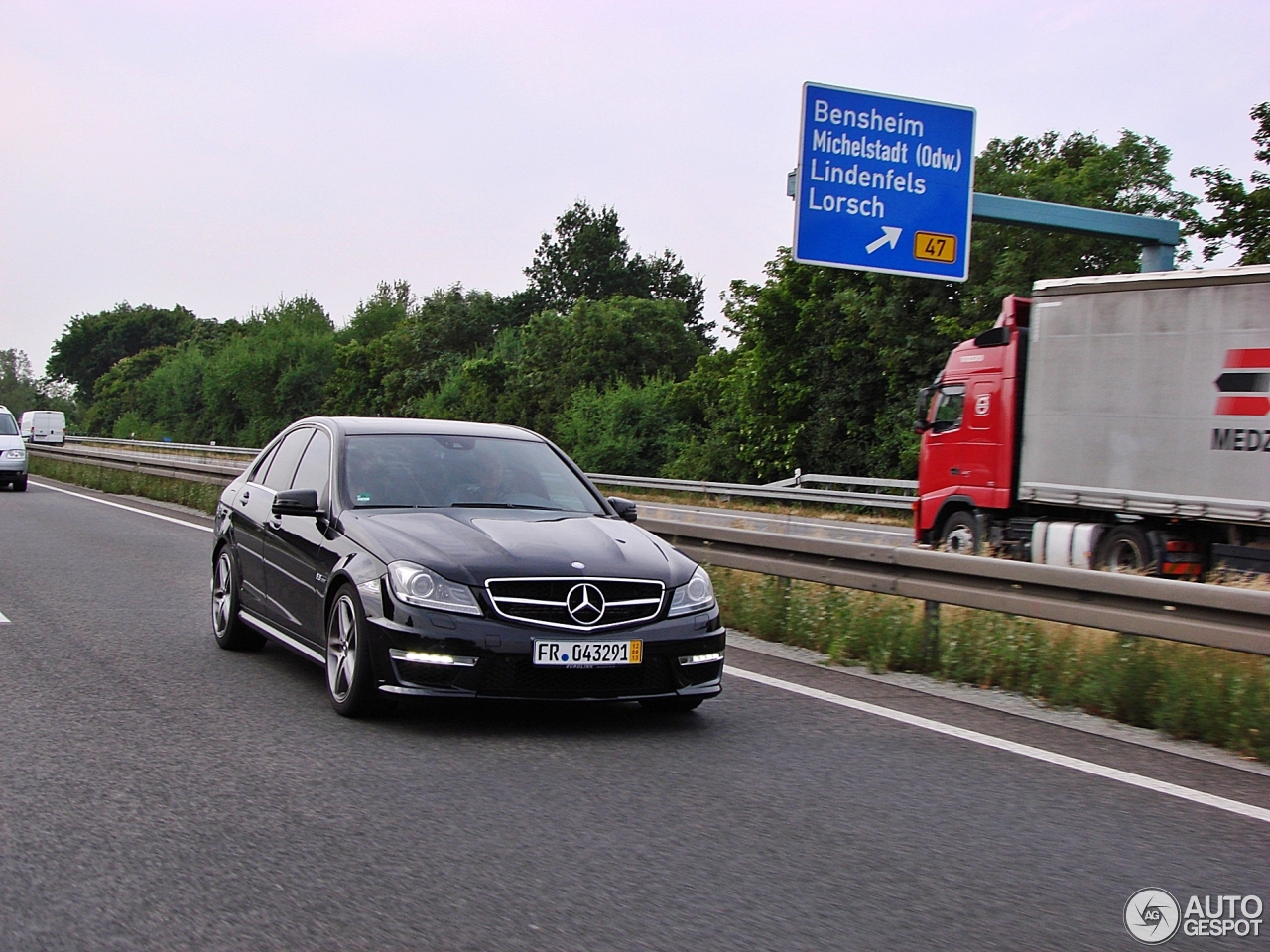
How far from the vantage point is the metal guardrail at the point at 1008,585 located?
6859 millimetres

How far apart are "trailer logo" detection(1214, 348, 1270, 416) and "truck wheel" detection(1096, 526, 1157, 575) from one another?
179 centimetres

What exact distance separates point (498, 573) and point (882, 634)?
336 cm

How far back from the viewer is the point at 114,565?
14.2m

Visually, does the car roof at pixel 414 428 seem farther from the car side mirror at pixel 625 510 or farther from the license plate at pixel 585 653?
the license plate at pixel 585 653

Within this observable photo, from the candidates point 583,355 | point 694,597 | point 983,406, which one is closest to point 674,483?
point 983,406

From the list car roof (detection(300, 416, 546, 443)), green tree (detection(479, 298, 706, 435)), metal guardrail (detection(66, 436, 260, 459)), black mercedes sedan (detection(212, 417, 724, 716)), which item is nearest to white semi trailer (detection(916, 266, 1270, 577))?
car roof (detection(300, 416, 546, 443))

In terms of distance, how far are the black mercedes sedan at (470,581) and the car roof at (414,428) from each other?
0.02 metres

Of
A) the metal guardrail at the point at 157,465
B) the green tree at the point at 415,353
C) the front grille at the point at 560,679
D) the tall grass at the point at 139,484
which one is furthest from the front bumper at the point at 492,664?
the green tree at the point at 415,353

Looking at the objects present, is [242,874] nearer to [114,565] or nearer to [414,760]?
[414,760]

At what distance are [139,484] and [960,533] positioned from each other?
651 inches

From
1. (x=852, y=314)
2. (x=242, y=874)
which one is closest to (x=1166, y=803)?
(x=242, y=874)

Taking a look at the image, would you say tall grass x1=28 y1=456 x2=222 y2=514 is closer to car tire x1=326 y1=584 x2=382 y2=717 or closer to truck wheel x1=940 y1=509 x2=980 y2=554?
truck wheel x1=940 y1=509 x2=980 y2=554

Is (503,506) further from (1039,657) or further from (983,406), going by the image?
(983,406)

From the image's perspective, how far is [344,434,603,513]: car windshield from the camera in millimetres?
7734
